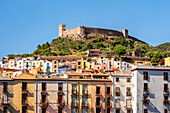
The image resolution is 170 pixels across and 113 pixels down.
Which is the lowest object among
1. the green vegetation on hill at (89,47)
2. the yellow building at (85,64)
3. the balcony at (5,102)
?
the balcony at (5,102)

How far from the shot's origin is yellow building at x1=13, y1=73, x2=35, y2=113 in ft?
195

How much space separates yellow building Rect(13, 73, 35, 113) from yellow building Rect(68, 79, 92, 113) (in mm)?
5942

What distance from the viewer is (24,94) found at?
2361 inches

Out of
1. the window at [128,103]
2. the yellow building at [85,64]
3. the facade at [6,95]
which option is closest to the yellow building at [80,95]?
the window at [128,103]

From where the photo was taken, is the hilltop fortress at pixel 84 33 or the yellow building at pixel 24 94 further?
the hilltop fortress at pixel 84 33

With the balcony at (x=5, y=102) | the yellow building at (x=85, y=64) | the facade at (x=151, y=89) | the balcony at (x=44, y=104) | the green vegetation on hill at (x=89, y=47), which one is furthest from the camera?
the green vegetation on hill at (x=89, y=47)

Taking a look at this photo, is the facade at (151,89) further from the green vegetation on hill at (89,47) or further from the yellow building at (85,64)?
the green vegetation on hill at (89,47)

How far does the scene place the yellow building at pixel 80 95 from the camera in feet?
200

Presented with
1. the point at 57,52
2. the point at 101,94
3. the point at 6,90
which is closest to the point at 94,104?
the point at 101,94

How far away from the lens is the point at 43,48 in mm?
175125

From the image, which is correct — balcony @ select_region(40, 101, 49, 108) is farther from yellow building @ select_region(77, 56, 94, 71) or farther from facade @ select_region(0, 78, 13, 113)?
yellow building @ select_region(77, 56, 94, 71)

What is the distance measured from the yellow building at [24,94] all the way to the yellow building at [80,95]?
5.94 meters

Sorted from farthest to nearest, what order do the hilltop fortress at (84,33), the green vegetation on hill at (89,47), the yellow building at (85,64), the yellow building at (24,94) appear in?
1. the hilltop fortress at (84,33)
2. the green vegetation on hill at (89,47)
3. the yellow building at (85,64)
4. the yellow building at (24,94)

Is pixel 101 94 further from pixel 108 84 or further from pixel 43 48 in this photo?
Answer: pixel 43 48
